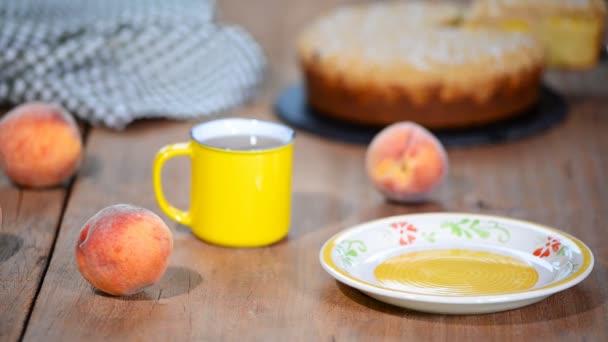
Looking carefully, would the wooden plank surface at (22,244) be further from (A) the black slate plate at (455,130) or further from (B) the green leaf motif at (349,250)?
(A) the black slate plate at (455,130)

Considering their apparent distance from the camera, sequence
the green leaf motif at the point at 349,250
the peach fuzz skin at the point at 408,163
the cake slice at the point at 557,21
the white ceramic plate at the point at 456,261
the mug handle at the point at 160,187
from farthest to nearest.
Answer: the cake slice at the point at 557,21, the peach fuzz skin at the point at 408,163, the mug handle at the point at 160,187, the green leaf motif at the point at 349,250, the white ceramic plate at the point at 456,261

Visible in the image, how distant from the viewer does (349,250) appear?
1.04m

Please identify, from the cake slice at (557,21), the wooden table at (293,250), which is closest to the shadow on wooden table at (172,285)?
the wooden table at (293,250)

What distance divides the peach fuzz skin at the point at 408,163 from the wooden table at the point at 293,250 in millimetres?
34

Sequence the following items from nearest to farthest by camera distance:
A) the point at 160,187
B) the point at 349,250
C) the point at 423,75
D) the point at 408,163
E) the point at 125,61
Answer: the point at 349,250 → the point at 160,187 → the point at 408,163 → the point at 423,75 → the point at 125,61

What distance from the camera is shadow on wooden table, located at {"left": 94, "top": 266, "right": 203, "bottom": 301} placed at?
972 millimetres

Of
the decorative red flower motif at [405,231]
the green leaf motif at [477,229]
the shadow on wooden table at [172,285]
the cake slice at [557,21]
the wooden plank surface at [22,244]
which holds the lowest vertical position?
the wooden plank surface at [22,244]

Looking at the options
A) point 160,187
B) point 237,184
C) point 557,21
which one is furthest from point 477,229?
point 557,21

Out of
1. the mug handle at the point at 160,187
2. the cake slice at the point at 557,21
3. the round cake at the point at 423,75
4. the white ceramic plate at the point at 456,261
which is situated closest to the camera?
the white ceramic plate at the point at 456,261

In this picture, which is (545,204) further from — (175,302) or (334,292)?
(175,302)

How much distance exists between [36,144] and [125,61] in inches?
20.7

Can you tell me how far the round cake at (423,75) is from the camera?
156 centimetres

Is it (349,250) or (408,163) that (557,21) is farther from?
(349,250)

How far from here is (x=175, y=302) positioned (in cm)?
96
